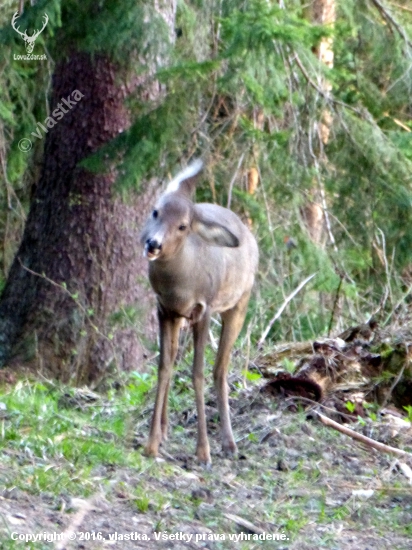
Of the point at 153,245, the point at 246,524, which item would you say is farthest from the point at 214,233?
the point at 246,524

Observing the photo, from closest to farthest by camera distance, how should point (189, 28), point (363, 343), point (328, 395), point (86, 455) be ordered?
point (86, 455) < point (328, 395) < point (363, 343) < point (189, 28)

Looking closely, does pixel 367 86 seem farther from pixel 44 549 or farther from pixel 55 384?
pixel 44 549

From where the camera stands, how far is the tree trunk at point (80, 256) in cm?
977

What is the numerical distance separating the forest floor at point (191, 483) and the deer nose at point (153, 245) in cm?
108

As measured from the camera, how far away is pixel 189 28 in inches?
382

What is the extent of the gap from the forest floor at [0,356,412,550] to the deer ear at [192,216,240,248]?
1.29m

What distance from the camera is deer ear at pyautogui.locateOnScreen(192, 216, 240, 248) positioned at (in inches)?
262

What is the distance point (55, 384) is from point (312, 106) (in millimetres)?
3543

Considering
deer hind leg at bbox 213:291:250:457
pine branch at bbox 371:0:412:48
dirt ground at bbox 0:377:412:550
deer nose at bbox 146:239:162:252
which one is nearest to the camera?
dirt ground at bbox 0:377:412:550

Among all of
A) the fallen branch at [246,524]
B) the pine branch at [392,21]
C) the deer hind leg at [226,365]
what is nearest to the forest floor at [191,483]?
the fallen branch at [246,524]

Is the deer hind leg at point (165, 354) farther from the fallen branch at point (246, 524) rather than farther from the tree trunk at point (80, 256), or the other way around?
the tree trunk at point (80, 256)

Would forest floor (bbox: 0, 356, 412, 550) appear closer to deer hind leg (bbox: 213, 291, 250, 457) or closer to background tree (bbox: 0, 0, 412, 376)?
deer hind leg (bbox: 213, 291, 250, 457)

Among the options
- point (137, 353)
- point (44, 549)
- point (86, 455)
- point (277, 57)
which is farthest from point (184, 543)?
point (137, 353)

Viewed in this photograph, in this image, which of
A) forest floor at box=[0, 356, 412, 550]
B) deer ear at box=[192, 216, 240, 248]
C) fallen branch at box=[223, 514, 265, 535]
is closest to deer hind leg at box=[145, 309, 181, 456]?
forest floor at box=[0, 356, 412, 550]
